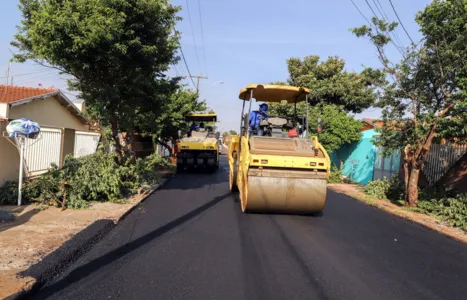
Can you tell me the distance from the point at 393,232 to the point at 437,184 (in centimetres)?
542

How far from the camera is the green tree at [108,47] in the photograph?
796 centimetres

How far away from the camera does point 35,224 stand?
262 inches

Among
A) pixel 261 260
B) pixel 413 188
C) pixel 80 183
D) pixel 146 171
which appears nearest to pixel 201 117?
pixel 146 171

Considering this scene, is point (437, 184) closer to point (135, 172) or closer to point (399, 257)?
point (399, 257)

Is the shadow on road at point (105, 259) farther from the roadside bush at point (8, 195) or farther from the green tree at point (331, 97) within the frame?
the green tree at point (331, 97)

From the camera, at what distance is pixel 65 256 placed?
201 inches

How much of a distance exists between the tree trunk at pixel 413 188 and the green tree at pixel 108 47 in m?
7.53

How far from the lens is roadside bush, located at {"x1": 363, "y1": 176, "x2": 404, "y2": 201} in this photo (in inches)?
526

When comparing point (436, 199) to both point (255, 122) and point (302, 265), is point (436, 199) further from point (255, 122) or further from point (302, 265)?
point (302, 265)

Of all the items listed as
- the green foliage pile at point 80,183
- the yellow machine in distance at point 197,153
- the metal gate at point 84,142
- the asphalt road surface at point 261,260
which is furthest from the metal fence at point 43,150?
the yellow machine in distance at point 197,153

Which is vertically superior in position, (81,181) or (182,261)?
(81,181)

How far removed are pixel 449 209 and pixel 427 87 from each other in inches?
138

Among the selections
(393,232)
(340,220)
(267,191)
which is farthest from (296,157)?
(393,232)

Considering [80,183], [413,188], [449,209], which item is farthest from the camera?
[413,188]
